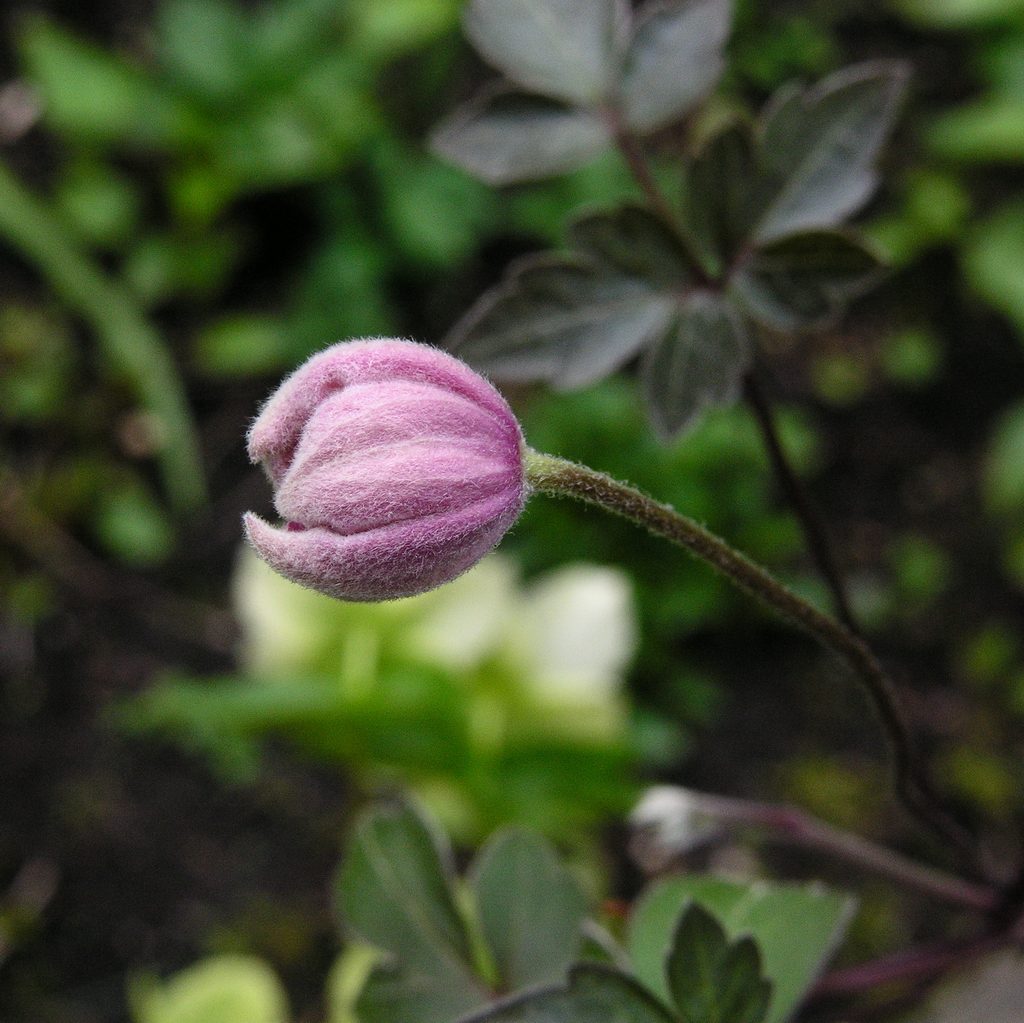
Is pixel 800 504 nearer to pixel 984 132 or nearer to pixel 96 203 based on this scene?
pixel 984 132

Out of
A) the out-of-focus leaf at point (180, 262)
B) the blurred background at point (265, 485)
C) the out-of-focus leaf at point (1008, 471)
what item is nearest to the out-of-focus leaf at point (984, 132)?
the blurred background at point (265, 485)

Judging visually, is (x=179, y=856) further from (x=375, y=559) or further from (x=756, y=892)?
(x=375, y=559)

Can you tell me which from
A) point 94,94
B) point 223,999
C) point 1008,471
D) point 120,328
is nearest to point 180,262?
point 120,328

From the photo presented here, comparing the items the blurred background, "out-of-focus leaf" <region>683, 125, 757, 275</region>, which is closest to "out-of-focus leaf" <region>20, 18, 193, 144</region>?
the blurred background

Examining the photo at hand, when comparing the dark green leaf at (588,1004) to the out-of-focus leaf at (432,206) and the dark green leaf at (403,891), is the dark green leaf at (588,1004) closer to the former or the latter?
the dark green leaf at (403,891)

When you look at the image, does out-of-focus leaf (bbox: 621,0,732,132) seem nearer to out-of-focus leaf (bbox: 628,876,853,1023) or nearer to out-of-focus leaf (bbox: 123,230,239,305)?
out-of-focus leaf (bbox: 628,876,853,1023)

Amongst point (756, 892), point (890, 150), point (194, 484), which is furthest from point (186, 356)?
point (756, 892)
